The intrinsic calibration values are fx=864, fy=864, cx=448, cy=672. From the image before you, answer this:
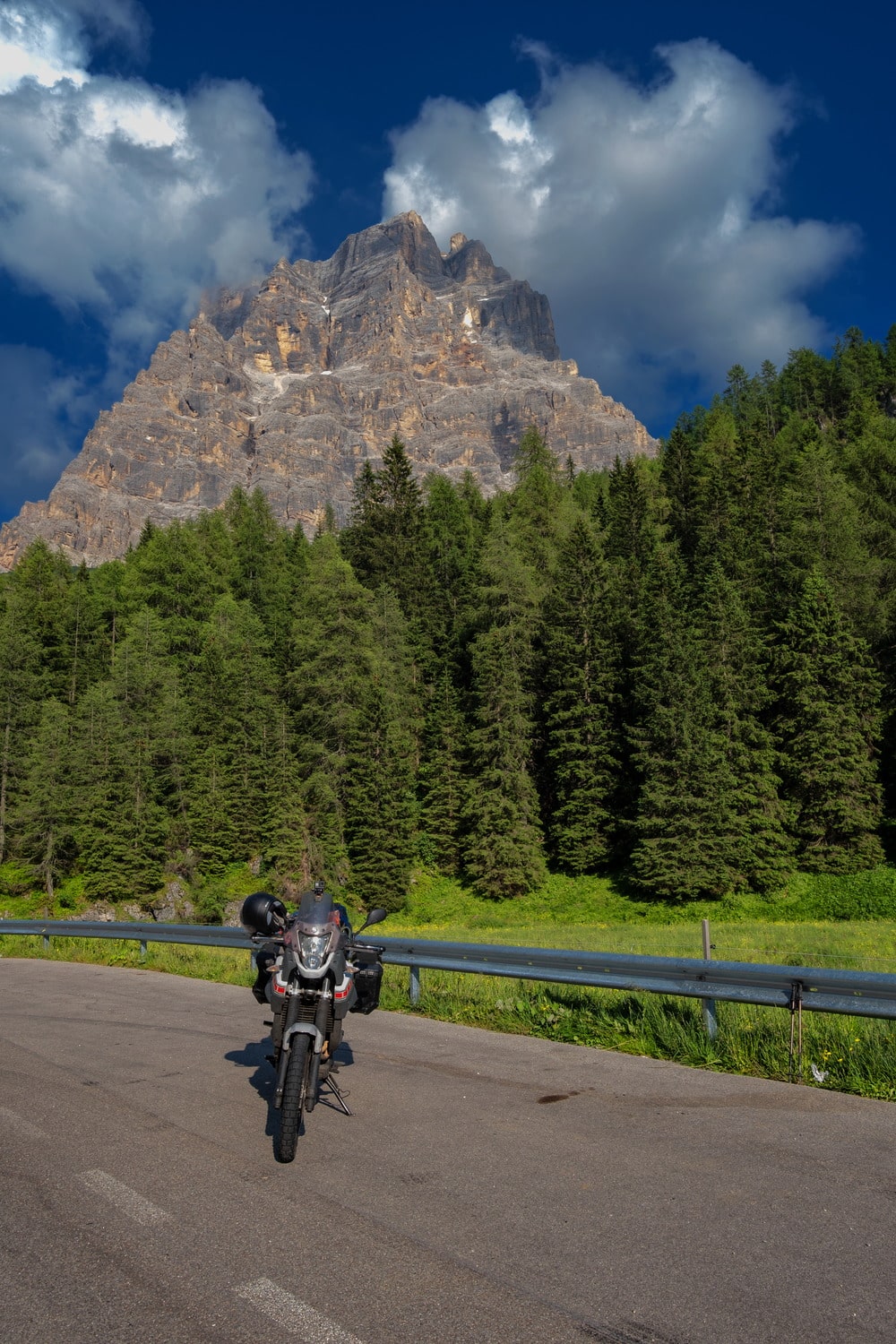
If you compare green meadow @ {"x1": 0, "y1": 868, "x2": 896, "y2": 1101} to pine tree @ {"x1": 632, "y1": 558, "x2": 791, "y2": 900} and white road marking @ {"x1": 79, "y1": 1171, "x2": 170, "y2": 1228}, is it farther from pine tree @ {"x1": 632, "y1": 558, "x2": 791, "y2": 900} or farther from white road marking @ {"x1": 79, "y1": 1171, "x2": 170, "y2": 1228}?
white road marking @ {"x1": 79, "y1": 1171, "x2": 170, "y2": 1228}

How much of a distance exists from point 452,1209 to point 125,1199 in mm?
1753

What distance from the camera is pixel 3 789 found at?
177 feet

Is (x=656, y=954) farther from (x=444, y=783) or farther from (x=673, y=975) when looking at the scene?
(x=444, y=783)

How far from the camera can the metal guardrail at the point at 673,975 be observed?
6852 mm

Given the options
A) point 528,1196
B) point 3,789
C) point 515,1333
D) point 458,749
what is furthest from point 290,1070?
point 3,789

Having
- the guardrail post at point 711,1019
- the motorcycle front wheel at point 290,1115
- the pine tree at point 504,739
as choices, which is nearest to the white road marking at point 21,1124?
the motorcycle front wheel at point 290,1115

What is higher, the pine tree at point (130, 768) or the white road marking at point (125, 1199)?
the pine tree at point (130, 768)

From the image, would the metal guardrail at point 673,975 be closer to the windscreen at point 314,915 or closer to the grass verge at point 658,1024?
the grass verge at point 658,1024

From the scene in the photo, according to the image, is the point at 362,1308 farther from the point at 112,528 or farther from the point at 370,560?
the point at 112,528

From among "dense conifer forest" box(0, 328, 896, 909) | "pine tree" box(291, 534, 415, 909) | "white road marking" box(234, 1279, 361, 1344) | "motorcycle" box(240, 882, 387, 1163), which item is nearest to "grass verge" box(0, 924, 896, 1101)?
"motorcycle" box(240, 882, 387, 1163)

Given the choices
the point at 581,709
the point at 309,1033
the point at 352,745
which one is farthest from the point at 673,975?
the point at 581,709

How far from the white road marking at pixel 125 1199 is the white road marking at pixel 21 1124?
3.37 ft

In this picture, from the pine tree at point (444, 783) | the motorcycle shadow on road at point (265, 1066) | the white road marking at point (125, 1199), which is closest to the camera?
the white road marking at point (125, 1199)

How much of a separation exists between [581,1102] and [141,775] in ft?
157
